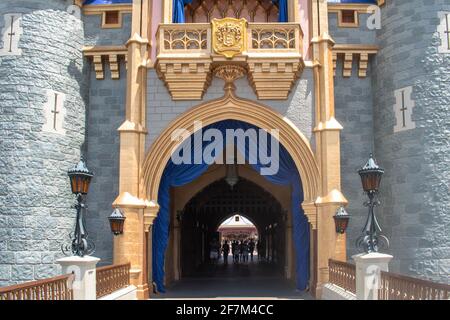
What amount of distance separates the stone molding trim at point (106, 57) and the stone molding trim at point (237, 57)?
4.23ft

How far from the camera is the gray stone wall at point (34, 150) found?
10.7m

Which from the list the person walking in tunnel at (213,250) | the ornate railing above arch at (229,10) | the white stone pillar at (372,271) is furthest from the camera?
the person walking in tunnel at (213,250)

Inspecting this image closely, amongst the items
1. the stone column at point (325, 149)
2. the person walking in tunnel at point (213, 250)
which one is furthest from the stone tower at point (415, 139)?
the person walking in tunnel at point (213, 250)

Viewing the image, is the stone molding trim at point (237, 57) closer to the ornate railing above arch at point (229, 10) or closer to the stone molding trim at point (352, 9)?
the stone molding trim at point (352, 9)

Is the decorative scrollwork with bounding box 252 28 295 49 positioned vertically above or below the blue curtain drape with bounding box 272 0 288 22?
below

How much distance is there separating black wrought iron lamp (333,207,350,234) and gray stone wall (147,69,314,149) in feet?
5.96

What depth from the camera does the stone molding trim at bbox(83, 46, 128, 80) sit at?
12087 mm

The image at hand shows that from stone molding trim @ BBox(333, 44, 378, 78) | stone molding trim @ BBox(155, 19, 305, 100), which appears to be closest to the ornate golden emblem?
stone molding trim @ BBox(155, 19, 305, 100)

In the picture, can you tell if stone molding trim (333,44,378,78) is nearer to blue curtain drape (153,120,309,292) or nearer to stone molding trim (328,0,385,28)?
stone molding trim (328,0,385,28)

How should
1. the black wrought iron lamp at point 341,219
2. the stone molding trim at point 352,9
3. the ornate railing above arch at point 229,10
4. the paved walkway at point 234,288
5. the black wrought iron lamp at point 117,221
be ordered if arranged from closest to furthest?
1. the black wrought iron lamp at point 341,219
2. the black wrought iron lamp at point 117,221
3. the paved walkway at point 234,288
4. the stone molding trim at point 352,9
5. the ornate railing above arch at point 229,10

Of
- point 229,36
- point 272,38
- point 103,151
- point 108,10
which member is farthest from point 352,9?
point 103,151

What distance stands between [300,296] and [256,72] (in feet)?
14.9

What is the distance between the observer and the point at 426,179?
10906 mm
